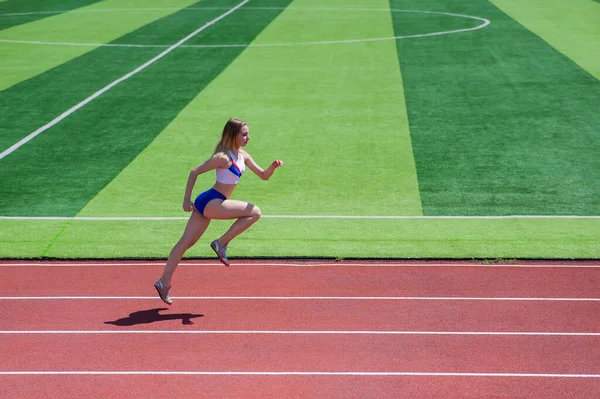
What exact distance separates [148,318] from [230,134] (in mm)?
2002

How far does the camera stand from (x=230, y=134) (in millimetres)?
9188

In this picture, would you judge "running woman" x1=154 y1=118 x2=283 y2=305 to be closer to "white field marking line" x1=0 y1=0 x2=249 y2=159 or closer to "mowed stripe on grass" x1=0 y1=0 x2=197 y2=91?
"white field marking line" x1=0 y1=0 x2=249 y2=159

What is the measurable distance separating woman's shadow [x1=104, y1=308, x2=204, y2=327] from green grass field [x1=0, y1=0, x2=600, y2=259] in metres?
1.95

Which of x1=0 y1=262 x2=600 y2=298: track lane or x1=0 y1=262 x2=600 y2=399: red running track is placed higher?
x1=0 y1=262 x2=600 y2=399: red running track

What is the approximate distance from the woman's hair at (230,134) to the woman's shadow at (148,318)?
1.69 m

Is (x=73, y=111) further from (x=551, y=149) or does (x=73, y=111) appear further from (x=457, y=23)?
(x=457, y=23)

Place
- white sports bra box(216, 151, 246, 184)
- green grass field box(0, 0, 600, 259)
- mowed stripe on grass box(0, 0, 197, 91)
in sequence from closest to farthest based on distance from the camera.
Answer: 1. white sports bra box(216, 151, 246, 184)
2. green grass field box(0, 0, 600, 259)
3. mowed stripe on grass box(0, 0, 197, 91)

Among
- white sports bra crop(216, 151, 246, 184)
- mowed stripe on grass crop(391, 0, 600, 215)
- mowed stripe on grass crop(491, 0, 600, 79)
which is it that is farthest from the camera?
mowed stripe on grass crop(491, 0, 600, 79)

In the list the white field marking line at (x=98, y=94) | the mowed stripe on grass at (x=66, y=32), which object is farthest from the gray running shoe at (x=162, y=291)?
the mowed stripe on grass at (x=66, y=32)

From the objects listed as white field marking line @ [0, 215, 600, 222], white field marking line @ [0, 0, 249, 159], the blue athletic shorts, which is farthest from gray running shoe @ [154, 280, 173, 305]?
white field marking line @ [0, 0, 249, 159]

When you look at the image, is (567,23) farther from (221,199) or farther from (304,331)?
(304,331)

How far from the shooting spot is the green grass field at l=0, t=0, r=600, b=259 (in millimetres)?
12133

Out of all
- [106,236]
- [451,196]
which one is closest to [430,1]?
[451,196]

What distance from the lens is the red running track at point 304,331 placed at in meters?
7.75
